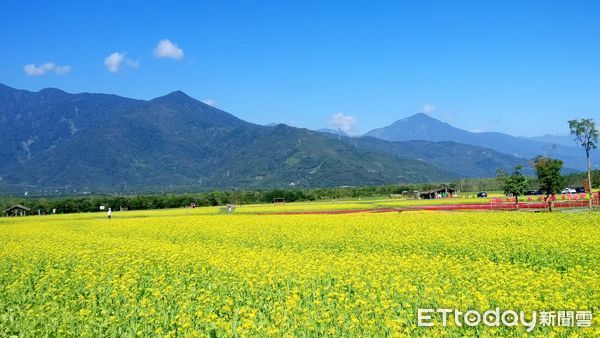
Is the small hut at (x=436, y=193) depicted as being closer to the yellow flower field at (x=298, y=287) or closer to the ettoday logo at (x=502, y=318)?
the yellow flower field at (x=298, y=287)

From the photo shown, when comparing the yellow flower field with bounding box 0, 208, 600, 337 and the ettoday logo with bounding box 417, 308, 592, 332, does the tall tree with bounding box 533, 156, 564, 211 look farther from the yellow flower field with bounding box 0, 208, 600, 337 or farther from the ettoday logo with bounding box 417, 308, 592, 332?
the ettoday logo with bounding box 417, 308, 592, 332

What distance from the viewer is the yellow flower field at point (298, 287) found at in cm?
1057

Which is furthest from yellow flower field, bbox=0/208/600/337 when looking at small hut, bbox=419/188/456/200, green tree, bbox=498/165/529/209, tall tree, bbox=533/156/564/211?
small hut, bbox=419/188/456/200

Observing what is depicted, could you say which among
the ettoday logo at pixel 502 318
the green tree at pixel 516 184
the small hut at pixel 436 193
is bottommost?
the ettoday logo at pixel 502 318

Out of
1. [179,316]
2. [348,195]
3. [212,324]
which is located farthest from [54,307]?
[348,195]

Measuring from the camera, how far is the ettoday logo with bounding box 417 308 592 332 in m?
9.87

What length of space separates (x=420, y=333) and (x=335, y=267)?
21.1 ft

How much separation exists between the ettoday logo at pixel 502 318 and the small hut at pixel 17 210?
3941 inches

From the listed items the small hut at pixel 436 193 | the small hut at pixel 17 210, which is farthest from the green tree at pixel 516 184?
the small hut at pixel 17 210

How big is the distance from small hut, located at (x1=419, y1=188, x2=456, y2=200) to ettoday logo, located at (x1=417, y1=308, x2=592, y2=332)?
10413cm

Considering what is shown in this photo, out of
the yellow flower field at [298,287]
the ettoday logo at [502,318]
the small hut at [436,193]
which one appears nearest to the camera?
the ettoday logo at [502,318]

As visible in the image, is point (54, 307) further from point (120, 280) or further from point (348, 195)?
point (348, 195)

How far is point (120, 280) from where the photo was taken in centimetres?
1533

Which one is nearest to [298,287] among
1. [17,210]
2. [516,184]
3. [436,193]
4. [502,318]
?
[502,318]
